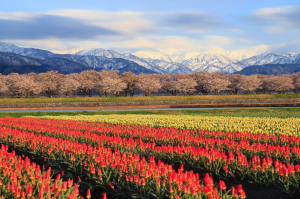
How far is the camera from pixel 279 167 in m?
7.70

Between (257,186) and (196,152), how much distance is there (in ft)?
7.18

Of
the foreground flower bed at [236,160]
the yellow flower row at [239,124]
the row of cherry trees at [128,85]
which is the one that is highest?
the row of cherry trees at [128,85]

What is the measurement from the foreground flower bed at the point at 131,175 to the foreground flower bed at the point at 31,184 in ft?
3.09

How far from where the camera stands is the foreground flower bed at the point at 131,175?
230 inches

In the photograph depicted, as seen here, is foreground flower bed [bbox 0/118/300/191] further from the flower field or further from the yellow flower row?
the yellow flower row

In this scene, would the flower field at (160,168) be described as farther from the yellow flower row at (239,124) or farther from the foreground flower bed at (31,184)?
the yellow flower row at (239,124)

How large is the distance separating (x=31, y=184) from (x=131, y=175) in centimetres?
246

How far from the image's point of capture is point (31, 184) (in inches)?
270

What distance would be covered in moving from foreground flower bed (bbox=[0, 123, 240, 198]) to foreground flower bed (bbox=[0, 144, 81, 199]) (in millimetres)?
943

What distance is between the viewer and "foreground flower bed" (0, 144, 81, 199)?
5425 millimetres

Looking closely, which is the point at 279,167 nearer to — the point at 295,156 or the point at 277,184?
the point at 277,184

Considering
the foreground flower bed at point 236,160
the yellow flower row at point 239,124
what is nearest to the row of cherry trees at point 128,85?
the yellow flower row at point 239,124

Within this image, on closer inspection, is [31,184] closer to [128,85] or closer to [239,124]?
[239,124]

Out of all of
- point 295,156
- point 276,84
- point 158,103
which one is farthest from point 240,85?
point 295,156
